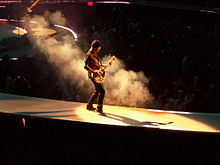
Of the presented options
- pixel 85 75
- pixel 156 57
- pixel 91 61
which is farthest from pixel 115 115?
pixel 156 57

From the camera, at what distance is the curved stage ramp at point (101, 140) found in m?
5.23

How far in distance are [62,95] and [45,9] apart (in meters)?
6.05

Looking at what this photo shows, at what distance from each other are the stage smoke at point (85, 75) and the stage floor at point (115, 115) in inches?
44.3

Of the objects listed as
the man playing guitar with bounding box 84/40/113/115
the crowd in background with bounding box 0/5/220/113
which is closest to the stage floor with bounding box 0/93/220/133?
the man playing guitar with bounding box 84/40/113/115

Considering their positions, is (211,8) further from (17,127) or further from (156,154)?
(17,127)

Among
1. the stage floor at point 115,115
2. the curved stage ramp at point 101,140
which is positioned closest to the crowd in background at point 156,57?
the stage floor at point 115,115

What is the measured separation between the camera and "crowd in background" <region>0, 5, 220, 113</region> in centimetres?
799

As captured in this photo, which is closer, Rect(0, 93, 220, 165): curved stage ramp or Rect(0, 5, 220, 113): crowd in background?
Rect(0, 93, 220, 165): curved stage ramp

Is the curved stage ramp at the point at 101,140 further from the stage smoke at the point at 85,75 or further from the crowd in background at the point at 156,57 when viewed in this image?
the stage smoke at the point at 85,75

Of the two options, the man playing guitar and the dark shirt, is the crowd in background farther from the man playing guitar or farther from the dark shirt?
the dark shirt

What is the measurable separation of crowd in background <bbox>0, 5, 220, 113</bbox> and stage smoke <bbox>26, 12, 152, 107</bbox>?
8.2 inches

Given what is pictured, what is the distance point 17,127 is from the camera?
5750 millimetres

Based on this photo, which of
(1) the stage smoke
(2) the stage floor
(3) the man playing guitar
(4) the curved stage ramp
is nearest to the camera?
(4) the curved stage ramp

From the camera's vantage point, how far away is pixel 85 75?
9070 mm
